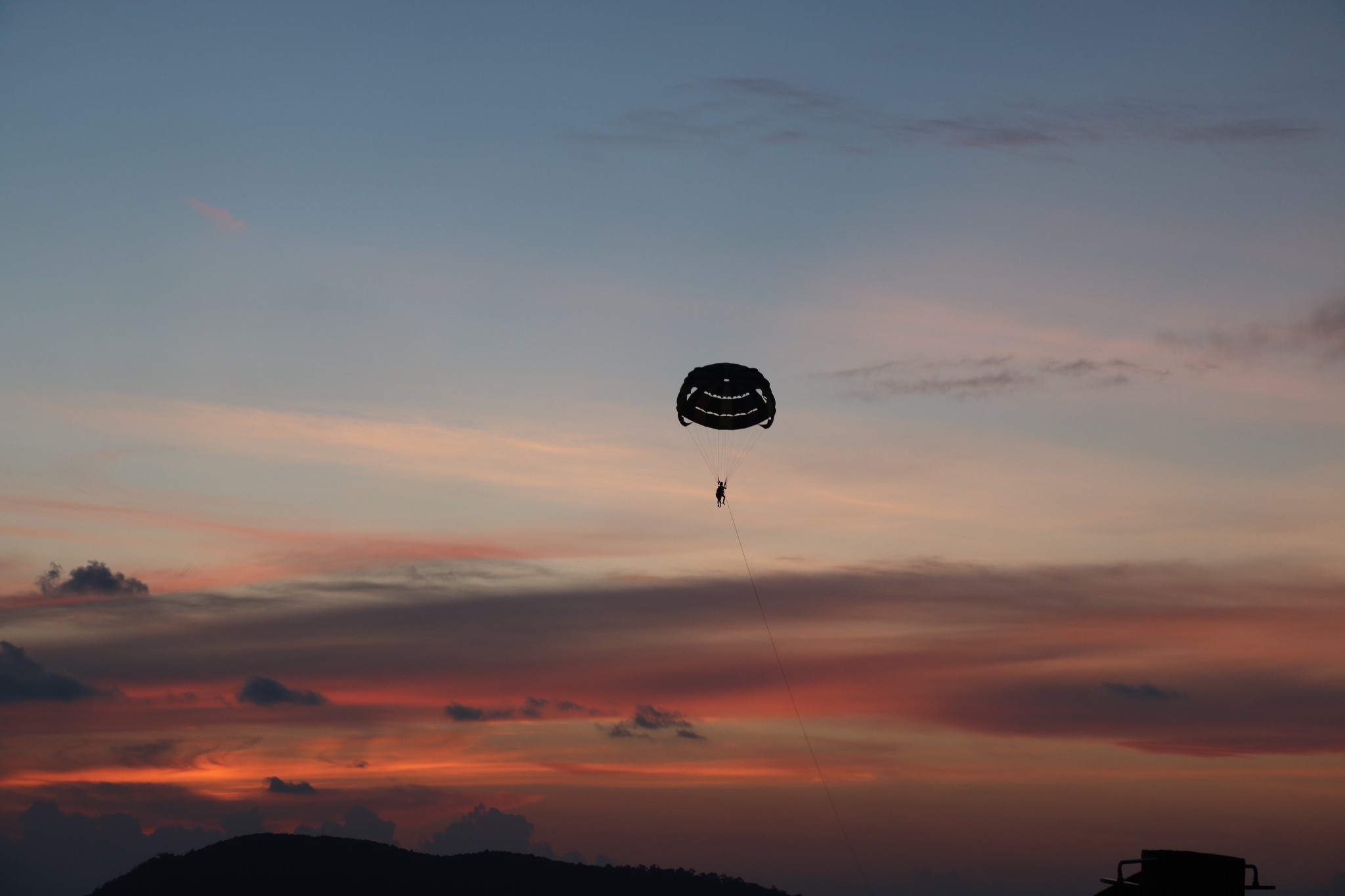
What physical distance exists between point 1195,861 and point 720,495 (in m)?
29.8

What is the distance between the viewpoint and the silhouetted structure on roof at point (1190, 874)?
139 ft

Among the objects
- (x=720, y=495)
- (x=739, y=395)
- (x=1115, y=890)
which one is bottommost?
(x=1115, y=890)

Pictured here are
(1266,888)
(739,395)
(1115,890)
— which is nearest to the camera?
(1266,888)

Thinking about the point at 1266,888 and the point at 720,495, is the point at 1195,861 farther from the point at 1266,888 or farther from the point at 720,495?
the point at 720,495

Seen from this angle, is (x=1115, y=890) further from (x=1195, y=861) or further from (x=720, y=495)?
(x=720, y=495)

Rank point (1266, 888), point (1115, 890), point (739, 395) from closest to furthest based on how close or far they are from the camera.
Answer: point (1266, 888)
point (1115, 890)
point (739, 395)

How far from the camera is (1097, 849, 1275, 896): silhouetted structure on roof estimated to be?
42219 mm

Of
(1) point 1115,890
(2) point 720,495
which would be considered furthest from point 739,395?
(1) point 1115,890

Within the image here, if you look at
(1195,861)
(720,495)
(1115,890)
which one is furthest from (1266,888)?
(720,495)

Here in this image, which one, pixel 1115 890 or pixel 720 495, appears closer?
pixel 1115 890

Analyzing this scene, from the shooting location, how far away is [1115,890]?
45812mm

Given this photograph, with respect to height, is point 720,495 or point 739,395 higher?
point 739,395

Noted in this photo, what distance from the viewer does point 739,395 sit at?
211 ft

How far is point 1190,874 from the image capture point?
4262cm
